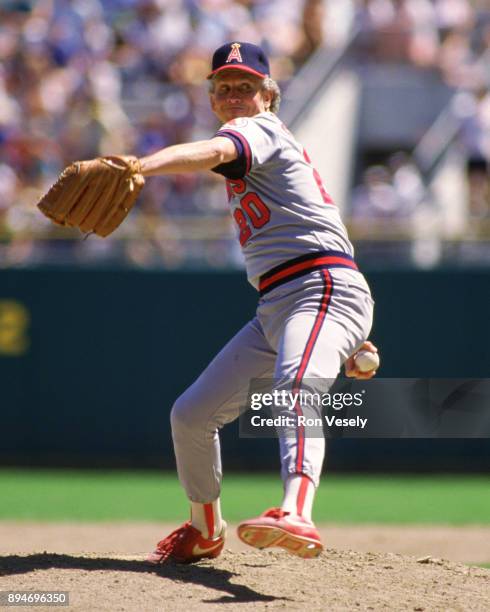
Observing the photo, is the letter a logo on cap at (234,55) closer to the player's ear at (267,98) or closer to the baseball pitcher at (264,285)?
the baseball pitcher at (264,285)

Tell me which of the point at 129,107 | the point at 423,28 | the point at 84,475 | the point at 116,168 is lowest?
the point at 84,475

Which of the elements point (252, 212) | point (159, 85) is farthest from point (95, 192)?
point (159, 85)

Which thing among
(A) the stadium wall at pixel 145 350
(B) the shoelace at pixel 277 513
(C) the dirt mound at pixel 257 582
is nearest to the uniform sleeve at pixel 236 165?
(B) the shoelace at pixel 277 513

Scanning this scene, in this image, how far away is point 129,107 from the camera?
1170 centimetres

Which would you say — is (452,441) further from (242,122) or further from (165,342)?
→ (242,122)

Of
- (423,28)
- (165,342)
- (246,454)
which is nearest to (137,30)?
(423,28)

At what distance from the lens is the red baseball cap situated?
14.8ft

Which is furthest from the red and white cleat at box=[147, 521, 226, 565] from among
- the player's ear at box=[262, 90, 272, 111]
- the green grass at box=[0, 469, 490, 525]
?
the green grass at box=[0, 469, 490, 525]

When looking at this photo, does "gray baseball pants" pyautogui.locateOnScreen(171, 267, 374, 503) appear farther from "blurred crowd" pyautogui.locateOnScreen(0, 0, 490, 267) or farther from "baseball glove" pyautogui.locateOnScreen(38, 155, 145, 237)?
"blurred crowd" pyautogui.locateOnScreen(0, 0, 490, 267)

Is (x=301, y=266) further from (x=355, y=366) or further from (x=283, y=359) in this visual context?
(x=355, y=366)

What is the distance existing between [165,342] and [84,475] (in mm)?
1337

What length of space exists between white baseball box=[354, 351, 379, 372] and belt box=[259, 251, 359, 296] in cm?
A: 40

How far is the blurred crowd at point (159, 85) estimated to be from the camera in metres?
9.86

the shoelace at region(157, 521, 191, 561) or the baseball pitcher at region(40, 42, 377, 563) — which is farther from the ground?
the baseball pitcher at region(40, 42, 377, 563)
